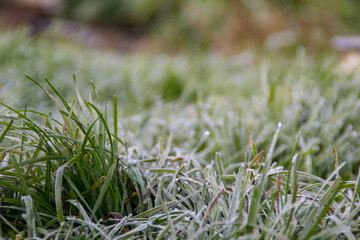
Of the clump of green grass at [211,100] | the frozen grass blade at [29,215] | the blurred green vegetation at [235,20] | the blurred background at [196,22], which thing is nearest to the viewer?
the frozen grass blade at [29,215]

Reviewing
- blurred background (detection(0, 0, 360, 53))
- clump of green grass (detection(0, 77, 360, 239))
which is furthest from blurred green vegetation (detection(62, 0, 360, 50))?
clump of green grass (detection(0, 77, 360, 239))

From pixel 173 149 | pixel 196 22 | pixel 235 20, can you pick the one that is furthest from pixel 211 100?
pixel 196 22

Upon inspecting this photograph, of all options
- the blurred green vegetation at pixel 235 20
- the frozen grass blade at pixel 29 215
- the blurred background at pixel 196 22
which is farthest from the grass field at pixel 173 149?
the blurred green vegetation at pixel 235 20

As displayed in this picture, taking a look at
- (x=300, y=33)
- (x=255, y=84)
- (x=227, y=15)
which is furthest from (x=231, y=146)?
(x=227, y=15)

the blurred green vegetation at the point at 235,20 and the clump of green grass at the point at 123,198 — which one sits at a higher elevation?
the blurred green vegetation at the point at 235,20

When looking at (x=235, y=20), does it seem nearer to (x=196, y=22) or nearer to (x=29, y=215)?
(x=196, y=22)

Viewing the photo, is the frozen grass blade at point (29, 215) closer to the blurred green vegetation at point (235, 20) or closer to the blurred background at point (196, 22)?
the blurred background at point (196, 22)
